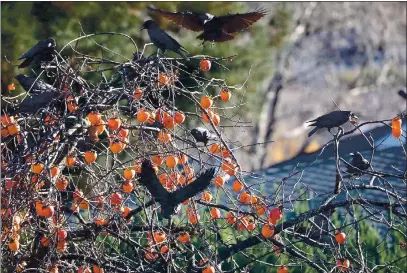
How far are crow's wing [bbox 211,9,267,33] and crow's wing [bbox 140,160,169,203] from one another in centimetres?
91

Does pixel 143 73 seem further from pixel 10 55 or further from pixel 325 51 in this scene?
pixel 325 51

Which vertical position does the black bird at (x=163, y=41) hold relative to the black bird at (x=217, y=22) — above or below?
below

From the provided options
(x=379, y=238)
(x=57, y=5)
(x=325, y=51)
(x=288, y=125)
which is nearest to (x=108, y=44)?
(x=57, y=5)

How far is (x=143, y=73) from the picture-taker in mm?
3299

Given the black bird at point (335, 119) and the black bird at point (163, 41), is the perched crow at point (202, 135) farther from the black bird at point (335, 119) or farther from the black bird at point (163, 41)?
the black bird at point (335, 119)

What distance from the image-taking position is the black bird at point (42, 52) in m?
3.37

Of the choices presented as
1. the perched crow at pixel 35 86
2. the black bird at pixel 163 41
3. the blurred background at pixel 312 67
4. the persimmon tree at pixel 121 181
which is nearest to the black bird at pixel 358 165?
the persimmon tree at pixel 121 181

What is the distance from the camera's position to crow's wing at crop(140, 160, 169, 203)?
10.1 ft

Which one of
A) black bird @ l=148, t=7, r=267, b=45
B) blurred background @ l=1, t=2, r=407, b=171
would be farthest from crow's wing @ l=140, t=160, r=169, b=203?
blurred background @ l=1, t=2, r=407, b=171

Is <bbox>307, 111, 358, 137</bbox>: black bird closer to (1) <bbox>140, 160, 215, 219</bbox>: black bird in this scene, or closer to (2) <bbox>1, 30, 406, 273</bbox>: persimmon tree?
(2) <bbox>1, 30, 406, 273</bbox>: persimmon tree

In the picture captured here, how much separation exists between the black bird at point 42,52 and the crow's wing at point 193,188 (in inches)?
31.8

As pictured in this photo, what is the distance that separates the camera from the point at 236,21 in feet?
12.2

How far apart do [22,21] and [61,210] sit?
5819mm

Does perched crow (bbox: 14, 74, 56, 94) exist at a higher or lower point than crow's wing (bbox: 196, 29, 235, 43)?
lower
